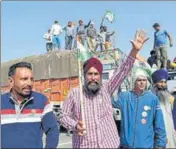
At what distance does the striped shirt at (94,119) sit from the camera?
4402 mm

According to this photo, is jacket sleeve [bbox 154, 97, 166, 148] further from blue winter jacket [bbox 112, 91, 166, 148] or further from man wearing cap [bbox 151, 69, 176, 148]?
man wearing cap [bbox 151, 69, 176, 148]

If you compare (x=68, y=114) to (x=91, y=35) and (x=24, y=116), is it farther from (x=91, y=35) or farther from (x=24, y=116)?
(x=91, y=35)

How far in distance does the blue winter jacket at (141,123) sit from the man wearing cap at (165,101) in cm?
54

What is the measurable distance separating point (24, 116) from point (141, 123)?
1.51 m

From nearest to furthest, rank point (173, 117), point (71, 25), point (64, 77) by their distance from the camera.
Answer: point (173, 117) < point (64, 77) < point (71, 25)

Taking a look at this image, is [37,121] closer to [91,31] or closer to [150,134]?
[150,134]

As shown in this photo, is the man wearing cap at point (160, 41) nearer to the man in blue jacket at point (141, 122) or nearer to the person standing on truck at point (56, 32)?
the person standing on truck at point (56, 32)

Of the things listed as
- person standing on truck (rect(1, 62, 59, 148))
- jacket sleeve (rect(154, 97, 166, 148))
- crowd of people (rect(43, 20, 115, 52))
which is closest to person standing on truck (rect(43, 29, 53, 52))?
crowd of people (rect(43, 20, 115, 52))

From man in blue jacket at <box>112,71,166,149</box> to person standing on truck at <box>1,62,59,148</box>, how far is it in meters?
1.17

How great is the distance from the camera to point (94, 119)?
174 inches

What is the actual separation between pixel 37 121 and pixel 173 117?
2.11m

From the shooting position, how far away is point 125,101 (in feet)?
16.3

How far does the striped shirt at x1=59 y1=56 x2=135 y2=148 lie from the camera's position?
14.4 ft

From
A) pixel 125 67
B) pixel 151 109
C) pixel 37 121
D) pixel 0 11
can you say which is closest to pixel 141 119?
pixel 151 109
